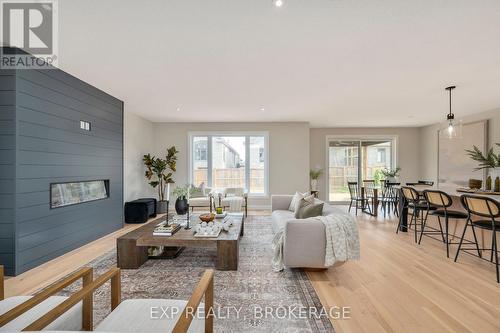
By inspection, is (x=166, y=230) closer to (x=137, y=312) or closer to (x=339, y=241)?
(x=137, y=312)

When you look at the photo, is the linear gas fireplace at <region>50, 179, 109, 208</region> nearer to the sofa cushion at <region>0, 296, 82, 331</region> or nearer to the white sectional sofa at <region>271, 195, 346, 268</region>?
the sofa cushion at <region>0, 296, 82, 331</region>

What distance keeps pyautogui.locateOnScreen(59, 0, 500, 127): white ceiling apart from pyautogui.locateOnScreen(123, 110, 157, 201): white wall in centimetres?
119

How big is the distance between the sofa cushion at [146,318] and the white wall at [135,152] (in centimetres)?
441

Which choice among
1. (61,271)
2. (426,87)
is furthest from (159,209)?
(426,87)

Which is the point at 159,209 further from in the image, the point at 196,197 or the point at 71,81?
the point at 71,81

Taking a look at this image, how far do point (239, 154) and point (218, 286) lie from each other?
4.76 metres

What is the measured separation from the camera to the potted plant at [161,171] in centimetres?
590

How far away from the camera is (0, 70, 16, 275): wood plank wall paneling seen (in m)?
2.57

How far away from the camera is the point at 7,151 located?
8.46ft

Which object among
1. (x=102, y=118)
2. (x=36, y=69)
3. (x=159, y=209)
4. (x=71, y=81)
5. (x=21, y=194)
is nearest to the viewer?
(x=21, y=194)

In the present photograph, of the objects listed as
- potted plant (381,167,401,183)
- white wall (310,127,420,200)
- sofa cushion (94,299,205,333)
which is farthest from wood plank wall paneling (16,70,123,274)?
potted plant (381,167,401,183)

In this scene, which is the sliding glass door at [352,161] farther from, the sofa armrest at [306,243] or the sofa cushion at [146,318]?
the sofa cushion at [146,318]

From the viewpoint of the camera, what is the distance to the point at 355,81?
3521 millimetres

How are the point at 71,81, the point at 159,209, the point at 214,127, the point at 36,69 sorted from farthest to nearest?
the point at 214,127
the point at 159,209
the point at 71,81
the point at 36,69
